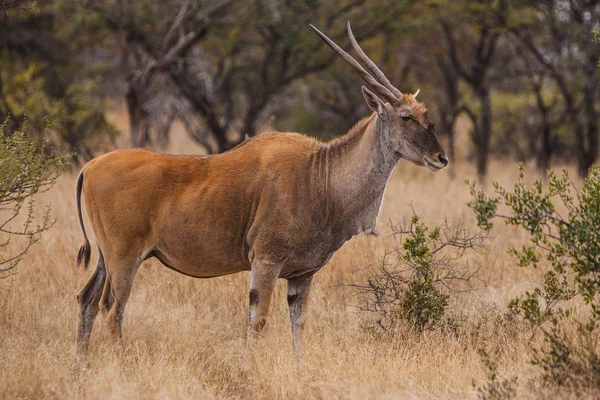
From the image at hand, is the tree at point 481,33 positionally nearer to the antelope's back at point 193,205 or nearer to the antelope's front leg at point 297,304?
the antelope's front leg at point 297,304

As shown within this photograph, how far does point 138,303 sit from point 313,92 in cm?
1330

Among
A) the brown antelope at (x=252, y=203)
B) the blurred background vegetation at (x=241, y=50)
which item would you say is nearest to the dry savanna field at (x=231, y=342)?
the brown antelope at (x=252, y=203)

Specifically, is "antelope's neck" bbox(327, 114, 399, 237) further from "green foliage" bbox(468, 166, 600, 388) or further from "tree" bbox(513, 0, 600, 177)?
"tree" bbox(513, 0, 600, 177)

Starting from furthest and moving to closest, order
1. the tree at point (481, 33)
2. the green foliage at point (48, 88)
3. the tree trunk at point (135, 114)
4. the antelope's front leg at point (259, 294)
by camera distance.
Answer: the tree at point (481, 33) < the green foliage at point (48, 88) < the tree trunk at point (135, 114) < the antelope's front leg at point (259, 294)

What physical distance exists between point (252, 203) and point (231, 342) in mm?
1092

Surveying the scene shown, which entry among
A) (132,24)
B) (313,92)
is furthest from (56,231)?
(313,92)

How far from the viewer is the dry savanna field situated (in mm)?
4922

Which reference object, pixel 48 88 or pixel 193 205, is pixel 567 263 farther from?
pixel 48 88

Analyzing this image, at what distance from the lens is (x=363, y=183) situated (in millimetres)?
5500

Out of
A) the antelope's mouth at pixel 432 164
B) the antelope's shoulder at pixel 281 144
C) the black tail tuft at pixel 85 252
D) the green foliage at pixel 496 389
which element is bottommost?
the green foliage at pixel 496 389

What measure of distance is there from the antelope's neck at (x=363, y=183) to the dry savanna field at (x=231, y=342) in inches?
29.4

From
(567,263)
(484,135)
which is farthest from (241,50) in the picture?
(567,263)

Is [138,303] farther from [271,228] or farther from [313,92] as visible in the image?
[313,92]

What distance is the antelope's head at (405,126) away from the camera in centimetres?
532
